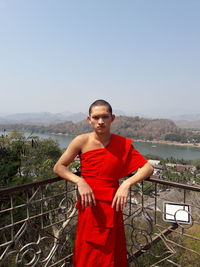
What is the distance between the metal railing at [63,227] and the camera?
5.34 ft

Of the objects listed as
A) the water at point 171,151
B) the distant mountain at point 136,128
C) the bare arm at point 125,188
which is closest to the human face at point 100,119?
the bare arm at point 125,188

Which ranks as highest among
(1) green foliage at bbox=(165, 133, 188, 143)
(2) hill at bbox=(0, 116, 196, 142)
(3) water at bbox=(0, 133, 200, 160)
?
(2) hill at bbox=(0, 116, 196, 142)

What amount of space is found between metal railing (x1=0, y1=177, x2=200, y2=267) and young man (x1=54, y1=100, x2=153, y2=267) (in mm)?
355

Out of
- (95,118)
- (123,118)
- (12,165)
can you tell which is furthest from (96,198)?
(123,118)

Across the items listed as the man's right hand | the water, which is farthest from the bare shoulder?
the water

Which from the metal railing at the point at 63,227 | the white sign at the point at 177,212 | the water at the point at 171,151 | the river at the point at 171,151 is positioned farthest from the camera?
the river at the point at 171,151

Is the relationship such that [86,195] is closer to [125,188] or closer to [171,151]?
[125,188]

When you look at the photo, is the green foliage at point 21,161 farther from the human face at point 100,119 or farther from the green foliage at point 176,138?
the green foliage at point 176,138

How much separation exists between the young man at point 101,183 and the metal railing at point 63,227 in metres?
0.35

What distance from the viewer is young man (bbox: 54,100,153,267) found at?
1.37m

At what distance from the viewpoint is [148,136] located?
3063 inches

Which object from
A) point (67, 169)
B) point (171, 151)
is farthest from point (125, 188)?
point (171, 151)

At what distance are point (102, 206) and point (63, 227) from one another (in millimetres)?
784

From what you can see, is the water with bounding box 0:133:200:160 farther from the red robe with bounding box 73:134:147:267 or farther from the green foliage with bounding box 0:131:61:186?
the red robe with bounding box 73:134:147:267
